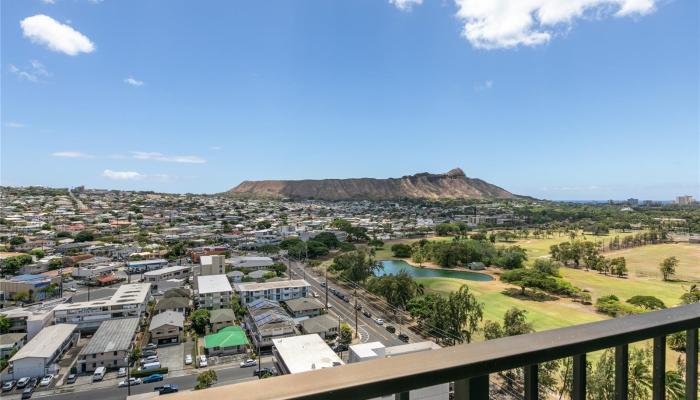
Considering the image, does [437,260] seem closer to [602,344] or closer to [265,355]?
[265,355]

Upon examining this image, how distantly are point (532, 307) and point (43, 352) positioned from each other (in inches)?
471

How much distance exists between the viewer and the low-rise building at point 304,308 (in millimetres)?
10430

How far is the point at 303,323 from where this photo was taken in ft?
30.2

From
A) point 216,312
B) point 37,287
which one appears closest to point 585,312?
point 216,312

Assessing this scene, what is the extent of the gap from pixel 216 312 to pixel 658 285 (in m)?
15.1

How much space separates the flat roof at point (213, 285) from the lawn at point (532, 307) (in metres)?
6.43

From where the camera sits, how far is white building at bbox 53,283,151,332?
30.4 ft

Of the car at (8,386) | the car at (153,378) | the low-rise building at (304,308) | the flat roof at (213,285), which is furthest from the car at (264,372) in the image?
the flat roof at (213,285)

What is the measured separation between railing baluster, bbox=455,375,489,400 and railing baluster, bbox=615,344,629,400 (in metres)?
0.27

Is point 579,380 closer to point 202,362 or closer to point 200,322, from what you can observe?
point 202,362

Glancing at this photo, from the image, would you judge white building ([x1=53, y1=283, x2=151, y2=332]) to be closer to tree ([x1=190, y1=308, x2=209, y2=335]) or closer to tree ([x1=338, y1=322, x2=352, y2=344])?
tree ([x1=190, y1=308, x2=209, y2=335])

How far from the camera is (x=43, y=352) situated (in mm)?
7297

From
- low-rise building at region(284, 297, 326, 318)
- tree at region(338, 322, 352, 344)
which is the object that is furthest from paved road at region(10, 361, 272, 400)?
low-rise building at region(284, 297, 326, 318)

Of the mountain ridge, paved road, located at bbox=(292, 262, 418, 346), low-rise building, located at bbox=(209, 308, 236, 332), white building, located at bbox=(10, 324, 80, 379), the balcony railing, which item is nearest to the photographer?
the balcony railing
